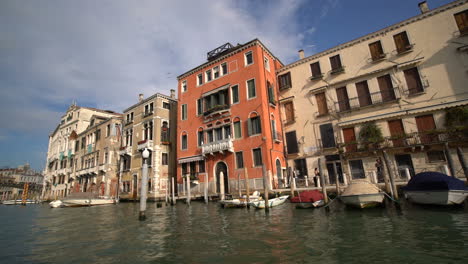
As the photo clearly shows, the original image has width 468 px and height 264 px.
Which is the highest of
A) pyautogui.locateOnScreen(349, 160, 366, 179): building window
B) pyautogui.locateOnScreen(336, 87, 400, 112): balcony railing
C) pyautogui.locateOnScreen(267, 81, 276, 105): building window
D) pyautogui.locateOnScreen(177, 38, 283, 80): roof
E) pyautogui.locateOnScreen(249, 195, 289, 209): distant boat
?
pyautogui.locateOnScreen(177, 38, 283, 80): roof

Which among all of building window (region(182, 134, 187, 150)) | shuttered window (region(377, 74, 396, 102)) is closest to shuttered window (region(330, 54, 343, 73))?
shuttered window (region(377, 74, 396, 102))

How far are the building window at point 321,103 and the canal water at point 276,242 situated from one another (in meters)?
10.9

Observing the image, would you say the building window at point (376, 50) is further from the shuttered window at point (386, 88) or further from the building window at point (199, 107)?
the building window at point (199, 107)

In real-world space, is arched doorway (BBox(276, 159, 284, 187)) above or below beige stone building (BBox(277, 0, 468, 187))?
below

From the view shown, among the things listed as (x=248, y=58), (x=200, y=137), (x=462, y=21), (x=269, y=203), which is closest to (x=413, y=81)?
(x=462, y=21)

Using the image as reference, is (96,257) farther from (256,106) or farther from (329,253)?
(256,106)

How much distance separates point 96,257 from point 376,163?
16717 mm

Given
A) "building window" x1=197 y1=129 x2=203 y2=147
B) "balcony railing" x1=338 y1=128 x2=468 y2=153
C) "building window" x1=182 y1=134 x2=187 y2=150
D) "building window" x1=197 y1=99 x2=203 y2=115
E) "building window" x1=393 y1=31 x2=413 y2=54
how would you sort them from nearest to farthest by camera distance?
"balcony railing" x1=338 y1=128 x2=468 y2=153 → "building window" x1=393 y1=31 x2=413 y2=54 → "building window" x1=197 y1=129 x2=203 y2=147 → "building window" x1=197 y1=99 x2=203 y2=115 → "building window" x1=182 y1=134 x2=187 y2=150

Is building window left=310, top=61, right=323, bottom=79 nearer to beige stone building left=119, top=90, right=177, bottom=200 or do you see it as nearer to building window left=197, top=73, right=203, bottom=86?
building window left=197, top=73, right=203, bottom=86

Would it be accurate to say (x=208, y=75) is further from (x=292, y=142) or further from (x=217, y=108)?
(x=292, y=142)

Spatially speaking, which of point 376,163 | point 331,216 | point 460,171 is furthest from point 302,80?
point 331,216

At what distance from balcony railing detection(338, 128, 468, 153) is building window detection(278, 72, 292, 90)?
7.11m

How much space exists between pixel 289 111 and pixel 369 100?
6.16 metres

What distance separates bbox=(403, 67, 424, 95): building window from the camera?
15994mm
